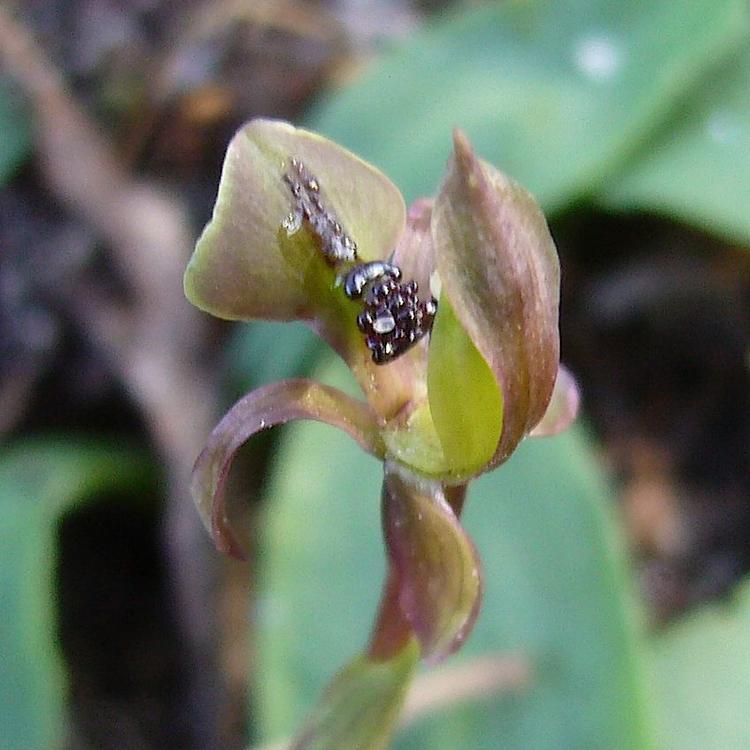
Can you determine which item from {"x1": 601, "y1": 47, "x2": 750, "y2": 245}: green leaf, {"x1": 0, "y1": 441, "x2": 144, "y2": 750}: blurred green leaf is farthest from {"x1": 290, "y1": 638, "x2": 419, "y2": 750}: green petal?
{"x1": 601, "y1": 47, "x2": 750, "y2": 245}: green leaf

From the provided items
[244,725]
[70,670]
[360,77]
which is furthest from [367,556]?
[360,77]

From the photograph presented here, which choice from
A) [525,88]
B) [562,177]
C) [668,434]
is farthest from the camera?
[668,434]

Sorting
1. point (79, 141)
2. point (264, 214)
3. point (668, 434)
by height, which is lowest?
point (668, 434)

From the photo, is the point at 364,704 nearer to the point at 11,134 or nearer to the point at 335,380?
the point at 335,380

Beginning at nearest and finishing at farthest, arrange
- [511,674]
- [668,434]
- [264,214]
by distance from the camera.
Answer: [264,214], [511,674], [668,434]

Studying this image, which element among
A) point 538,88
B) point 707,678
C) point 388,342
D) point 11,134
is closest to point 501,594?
point 707,678

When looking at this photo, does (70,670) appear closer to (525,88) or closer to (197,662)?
(197,662)

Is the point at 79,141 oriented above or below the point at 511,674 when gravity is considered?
above

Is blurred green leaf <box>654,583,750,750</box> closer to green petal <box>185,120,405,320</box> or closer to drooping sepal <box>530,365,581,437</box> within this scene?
drooping sepal <box>530,365,581,437</box>
